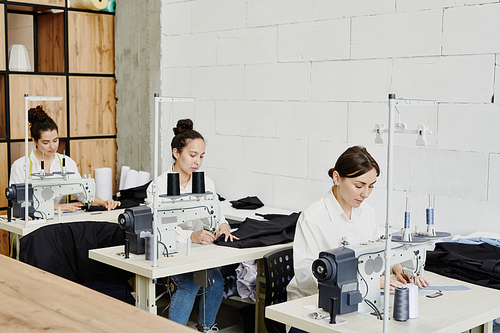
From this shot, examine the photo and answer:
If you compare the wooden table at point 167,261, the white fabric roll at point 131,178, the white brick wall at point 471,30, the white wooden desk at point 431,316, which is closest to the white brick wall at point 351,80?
the white brick wall at point 471,30

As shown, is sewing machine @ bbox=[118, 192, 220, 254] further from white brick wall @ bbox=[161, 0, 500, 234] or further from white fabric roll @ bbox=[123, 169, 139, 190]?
white fabric roll @ bbox=[123, 169, 139, 190]

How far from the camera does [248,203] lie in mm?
3936

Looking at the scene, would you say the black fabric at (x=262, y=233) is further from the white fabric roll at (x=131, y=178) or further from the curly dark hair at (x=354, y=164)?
the white fabric roll at (x=131, y=178)

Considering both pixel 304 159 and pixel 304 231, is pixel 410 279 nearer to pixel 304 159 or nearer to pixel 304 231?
pixel 304 231

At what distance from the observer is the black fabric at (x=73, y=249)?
2760mm

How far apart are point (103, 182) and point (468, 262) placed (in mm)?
3071

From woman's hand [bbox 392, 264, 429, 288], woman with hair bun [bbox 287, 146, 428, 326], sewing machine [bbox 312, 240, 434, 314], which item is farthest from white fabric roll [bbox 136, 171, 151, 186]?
sewing machine [bbox 312, 240, 434, 314]

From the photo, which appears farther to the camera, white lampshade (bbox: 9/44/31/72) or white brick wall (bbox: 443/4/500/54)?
white lampshade (bbox: 9/44/31/72)

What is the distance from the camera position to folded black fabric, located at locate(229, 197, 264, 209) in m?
3.91

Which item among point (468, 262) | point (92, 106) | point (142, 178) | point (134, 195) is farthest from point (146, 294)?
point (92, 106)

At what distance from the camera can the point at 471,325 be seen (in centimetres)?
188

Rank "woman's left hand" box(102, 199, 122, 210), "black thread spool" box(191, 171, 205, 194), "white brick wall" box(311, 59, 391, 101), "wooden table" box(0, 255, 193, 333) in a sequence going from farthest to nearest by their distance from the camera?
"woman's left hand" box(102, 199, 122, 210) → "white brick wall" box(311, 59, 391, 101) → "black thread spool" box(191, 171, 205, 194) → "wooden table" box(0, 255, 193, 333)

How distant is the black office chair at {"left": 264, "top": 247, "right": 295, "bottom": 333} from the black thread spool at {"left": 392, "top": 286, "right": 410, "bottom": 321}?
2.56 feet

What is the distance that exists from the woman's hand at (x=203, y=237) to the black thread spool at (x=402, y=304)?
123 centimetres
